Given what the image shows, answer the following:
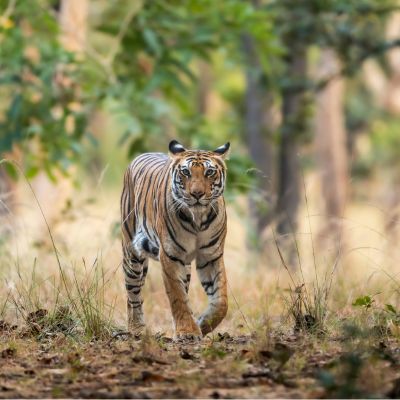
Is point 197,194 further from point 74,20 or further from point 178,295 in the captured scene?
point 74,20

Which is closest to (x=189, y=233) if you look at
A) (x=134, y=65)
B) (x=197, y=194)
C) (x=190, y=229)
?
Result: (x=190, y=229)

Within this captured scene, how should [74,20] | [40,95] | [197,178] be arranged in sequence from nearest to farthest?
[197,178] < [40,95] < [74,20]

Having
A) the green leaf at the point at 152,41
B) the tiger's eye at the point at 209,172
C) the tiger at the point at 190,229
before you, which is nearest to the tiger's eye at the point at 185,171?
the tiger at the point at 190,229

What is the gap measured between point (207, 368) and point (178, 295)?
75.4 inches

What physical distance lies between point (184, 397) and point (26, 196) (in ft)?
51.1

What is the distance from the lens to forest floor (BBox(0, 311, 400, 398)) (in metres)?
4.75

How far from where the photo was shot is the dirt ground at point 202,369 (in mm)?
4754

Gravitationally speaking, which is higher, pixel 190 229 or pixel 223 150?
pixel 223 150

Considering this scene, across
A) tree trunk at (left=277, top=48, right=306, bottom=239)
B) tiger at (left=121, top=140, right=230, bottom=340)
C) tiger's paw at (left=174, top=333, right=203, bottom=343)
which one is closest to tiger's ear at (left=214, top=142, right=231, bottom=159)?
tiger at (left=121, top=140, right=230, bottom=340)

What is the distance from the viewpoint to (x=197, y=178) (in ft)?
23.1

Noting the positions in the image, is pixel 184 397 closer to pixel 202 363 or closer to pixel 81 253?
pixel 202 363

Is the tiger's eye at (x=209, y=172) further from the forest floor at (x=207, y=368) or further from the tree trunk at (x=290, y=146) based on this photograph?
the tree trunk at (x=290, y=146)

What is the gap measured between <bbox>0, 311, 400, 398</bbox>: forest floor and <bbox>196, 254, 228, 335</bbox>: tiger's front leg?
1.03 m

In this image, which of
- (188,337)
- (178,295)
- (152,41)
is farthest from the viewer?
(152,41)
